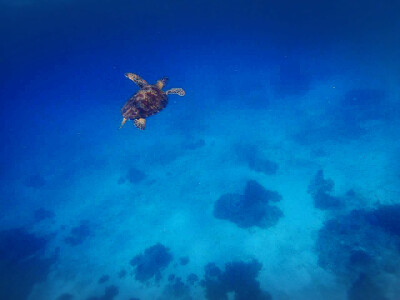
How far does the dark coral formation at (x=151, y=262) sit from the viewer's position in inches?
766

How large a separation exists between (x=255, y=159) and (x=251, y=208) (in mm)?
7340

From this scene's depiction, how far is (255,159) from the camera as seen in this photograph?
27.4 m

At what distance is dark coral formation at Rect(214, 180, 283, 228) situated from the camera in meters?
21.0

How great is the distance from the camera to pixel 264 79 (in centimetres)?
4250

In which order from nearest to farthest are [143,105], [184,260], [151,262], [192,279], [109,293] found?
[143,105] < [192,279] < [109,293] < [184,260] < [151,262]

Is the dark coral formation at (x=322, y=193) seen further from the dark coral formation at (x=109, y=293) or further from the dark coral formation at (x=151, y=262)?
the dark coral formation at (x=109, y=293)

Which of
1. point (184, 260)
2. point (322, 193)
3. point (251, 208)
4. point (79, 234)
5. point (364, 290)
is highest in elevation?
point (79, 234)

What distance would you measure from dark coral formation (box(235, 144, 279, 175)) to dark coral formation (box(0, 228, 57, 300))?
24.0 metres

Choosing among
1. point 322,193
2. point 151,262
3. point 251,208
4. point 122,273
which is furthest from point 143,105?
point 322,193

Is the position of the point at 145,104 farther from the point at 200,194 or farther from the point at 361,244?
the point at 361,244

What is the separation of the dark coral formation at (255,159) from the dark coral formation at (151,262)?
540 inches

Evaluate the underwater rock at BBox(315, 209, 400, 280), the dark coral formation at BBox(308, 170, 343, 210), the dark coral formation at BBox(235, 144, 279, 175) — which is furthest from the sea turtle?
the dark coral formation at BBox(308, 170, 343, 210)

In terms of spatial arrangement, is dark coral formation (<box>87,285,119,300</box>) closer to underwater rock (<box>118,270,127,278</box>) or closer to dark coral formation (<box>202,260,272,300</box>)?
underwater rock (<box>118,270,127,278</box>)

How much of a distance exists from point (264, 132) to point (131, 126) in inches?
947
